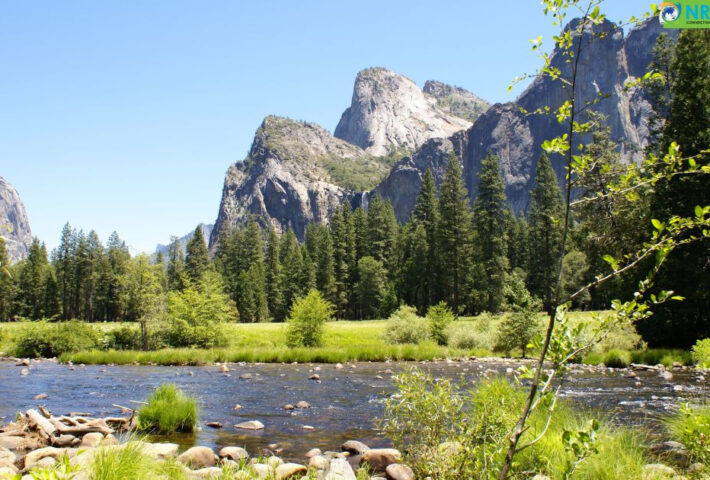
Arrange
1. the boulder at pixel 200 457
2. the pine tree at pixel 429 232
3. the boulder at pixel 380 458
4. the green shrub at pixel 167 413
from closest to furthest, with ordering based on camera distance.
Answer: the boulder at pixel 200 457 < the boulder at pixel 380 458 < the green shrub at pixel 167 413 < the pine tree at pixel 429 232

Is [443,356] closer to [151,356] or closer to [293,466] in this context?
[151,356]

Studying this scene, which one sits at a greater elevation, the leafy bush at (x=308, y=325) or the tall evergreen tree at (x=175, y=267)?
the tall evergreen tree at (x=175, y=267)

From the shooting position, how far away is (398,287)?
2795 inches

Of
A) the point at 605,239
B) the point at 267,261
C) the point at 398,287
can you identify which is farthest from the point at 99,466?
the point at 267,261

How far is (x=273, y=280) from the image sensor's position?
84.8m

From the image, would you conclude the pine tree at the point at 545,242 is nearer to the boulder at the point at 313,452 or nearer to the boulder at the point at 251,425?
the boulder at the point at 251,425

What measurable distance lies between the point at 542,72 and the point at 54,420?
1133 centimetres

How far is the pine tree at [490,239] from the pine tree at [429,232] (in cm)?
587

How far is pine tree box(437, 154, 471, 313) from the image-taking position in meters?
60.7

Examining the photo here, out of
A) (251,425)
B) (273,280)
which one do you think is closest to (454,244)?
(273,280)

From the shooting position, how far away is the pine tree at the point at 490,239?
57.4m

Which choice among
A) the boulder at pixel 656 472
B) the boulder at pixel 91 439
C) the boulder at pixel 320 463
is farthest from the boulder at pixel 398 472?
the boulder at pixel 91 439

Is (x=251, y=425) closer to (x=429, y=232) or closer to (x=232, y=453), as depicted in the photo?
(x=232, y=453)

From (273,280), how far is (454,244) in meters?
35.9
